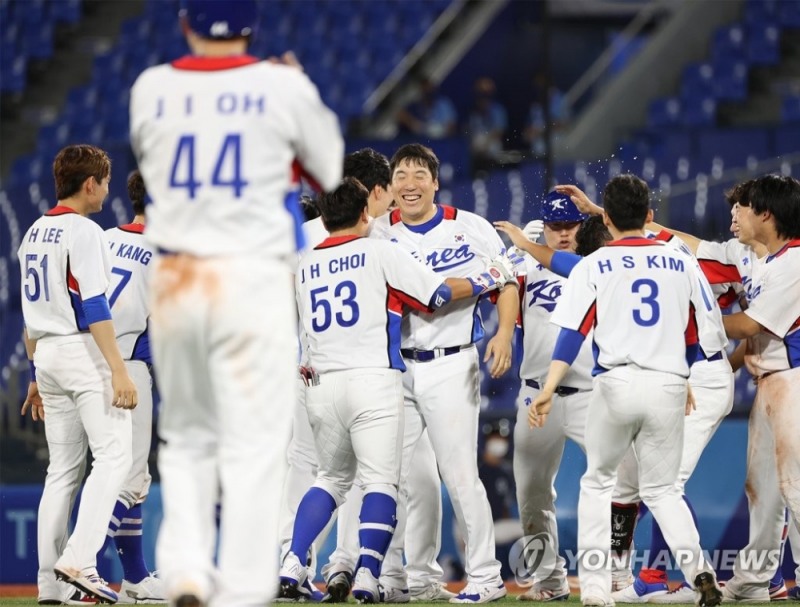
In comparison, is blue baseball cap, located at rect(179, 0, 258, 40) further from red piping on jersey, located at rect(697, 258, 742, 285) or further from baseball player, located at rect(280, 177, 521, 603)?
red piping on jersey, located at rect(697, 258, 742, 285)

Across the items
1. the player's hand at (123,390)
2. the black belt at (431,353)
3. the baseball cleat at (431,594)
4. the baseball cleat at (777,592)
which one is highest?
the black belt at (431,353)

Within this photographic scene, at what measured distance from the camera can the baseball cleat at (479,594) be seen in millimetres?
6090

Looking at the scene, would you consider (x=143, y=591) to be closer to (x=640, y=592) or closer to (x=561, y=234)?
(x=640, y=592)

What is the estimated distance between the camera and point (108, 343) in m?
5.71

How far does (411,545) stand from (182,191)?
3208 millimetres

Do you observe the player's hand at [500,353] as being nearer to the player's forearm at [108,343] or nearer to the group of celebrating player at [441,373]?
the group of celebrating player at [441,373]

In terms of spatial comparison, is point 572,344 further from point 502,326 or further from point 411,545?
point 411,545

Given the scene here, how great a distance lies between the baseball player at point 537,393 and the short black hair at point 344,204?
822 mm

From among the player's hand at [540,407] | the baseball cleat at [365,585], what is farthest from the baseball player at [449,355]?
the player's hand at [540,407]

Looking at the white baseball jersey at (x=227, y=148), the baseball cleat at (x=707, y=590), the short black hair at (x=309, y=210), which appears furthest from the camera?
the short black hair at (x=309, y=210)

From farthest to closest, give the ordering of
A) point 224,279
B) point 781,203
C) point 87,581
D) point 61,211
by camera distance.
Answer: point 781,203 → point 61,211 → point 87,581 → point 224,279

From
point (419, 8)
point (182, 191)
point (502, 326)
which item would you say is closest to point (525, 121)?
point (419, 8)

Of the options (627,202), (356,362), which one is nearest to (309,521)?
(356,362)

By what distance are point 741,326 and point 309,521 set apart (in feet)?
7.32
